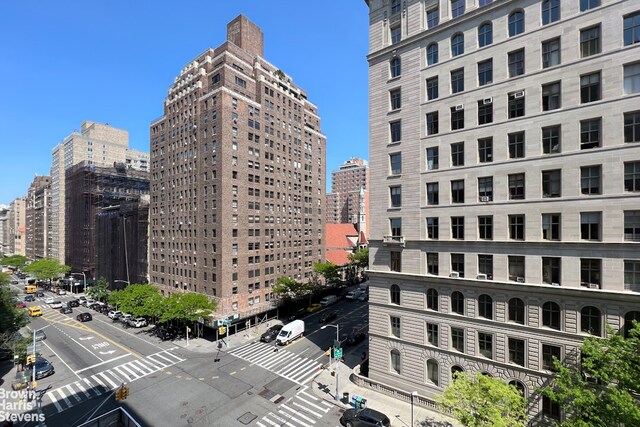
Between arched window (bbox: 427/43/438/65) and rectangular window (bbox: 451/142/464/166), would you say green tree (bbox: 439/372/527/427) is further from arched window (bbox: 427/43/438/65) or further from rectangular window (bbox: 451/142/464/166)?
arched window (bbox: 427/43/438/65)

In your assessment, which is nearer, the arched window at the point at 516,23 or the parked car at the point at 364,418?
the parked car at the point at 364,418

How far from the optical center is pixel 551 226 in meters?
22.5

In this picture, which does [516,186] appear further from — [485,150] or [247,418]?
[247,418]

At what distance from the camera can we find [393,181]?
100ft

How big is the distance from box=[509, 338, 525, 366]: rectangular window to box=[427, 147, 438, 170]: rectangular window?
16530 mm

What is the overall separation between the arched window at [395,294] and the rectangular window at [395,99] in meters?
19.3

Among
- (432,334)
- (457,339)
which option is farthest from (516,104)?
(432,334)

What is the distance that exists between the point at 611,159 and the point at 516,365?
17.2 meters

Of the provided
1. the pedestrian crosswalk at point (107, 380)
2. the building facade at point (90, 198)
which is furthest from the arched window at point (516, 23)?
the building facade at point (90, 198)

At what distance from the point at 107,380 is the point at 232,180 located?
31.5 metres

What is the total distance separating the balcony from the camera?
29.4 m

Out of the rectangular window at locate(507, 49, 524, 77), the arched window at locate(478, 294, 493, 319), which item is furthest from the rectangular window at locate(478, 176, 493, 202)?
the rectangular window at locate(507, 49, 524, 77)

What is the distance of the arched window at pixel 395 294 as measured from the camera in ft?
99.0

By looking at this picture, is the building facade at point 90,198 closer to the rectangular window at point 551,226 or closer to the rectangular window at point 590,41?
the rectangular window at point 551,226
